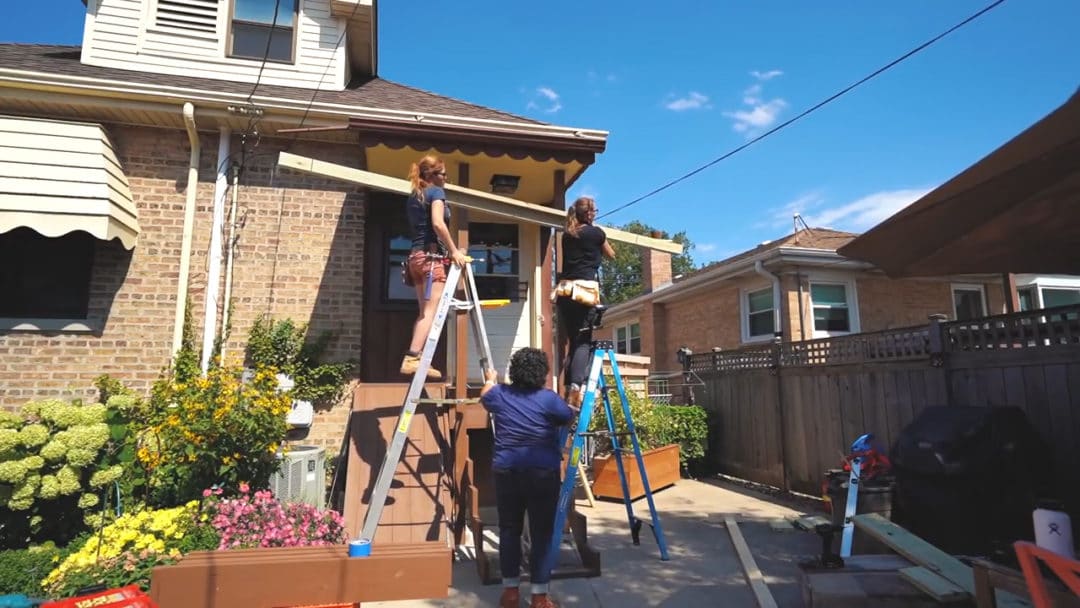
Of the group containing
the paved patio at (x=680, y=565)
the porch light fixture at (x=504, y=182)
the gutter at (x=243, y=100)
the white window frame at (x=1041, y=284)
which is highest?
the gutter at (x=243, y=100)

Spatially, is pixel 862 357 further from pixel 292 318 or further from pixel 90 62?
pixel 90 62

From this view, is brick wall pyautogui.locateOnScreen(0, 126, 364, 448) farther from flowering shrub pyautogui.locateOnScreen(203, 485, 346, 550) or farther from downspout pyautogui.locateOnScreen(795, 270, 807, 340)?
downspout pyautogui.locateOnScreen(795, 270, 807, 340)

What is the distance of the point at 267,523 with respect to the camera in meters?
4.36

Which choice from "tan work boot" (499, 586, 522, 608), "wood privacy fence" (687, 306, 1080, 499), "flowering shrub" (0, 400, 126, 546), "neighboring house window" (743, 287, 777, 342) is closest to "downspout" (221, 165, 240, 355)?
"flowering shrub" (0, 400, 126, 546)

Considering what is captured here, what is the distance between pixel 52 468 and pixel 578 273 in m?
4.64

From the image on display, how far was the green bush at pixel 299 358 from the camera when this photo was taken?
20.5 feet

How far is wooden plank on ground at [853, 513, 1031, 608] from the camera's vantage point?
2906 mm

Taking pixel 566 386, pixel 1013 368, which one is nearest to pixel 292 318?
pixel 566 386

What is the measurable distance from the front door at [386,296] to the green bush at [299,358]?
0.36 m

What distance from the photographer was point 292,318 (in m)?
6.49

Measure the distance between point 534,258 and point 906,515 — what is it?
465cm

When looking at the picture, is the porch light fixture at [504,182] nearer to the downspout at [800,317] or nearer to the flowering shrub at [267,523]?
the flowering shrub at [267,523]

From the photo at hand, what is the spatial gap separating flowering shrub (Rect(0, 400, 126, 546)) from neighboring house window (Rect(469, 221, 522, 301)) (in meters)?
4.14

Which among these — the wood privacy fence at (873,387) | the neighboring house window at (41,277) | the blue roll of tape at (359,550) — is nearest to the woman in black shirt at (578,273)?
the blue roll of tape at (359,550)
